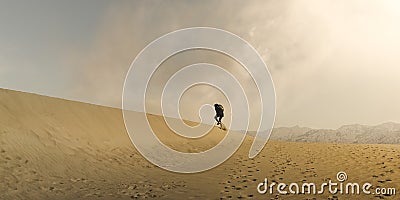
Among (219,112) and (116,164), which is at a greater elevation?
(219,112)

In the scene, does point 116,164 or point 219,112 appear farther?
point 219,112

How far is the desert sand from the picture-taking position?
18.9 m

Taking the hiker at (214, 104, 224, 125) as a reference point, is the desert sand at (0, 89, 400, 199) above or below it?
below

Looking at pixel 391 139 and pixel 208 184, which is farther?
pixel 391 139

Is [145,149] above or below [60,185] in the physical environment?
above

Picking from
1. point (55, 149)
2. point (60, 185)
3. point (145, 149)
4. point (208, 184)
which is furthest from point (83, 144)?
point (208, 184)

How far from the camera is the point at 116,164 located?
25.6 m

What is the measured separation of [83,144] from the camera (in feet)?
98.6

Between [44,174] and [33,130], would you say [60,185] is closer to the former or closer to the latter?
[44,174]

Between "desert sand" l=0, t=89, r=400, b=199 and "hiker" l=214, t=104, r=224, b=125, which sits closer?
"desert sand" l=0, t=89, r=400, b=199

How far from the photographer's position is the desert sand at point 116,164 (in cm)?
1886

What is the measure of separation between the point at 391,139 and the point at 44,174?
15522cm

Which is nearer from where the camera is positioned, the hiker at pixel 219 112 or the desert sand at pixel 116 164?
the desert sand at pixel 116 164

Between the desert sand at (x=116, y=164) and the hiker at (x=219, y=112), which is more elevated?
the hiker at (x=219, y=112)
